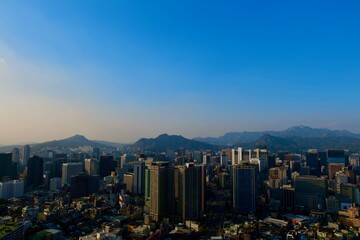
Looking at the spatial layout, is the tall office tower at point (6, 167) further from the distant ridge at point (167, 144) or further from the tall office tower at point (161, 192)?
the distant ridge at point (167, 144)

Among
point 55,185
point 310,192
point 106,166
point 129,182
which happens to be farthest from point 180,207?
point 106,166

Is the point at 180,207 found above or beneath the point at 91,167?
beneath

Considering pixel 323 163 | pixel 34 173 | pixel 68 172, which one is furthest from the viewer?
pixel 323 163

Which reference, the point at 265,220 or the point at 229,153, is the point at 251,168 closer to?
the point at 265,220

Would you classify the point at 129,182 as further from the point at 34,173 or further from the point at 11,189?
the point at 34,173

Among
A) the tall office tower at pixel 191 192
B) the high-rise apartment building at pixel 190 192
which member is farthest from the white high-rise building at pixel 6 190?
the tall office tower at pixel 191 192

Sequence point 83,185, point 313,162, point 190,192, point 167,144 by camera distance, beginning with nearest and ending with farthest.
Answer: point 190,192 → point 83,185 → point 313,162 → point 167,144

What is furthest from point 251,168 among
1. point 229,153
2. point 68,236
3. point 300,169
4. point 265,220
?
point 229,153
